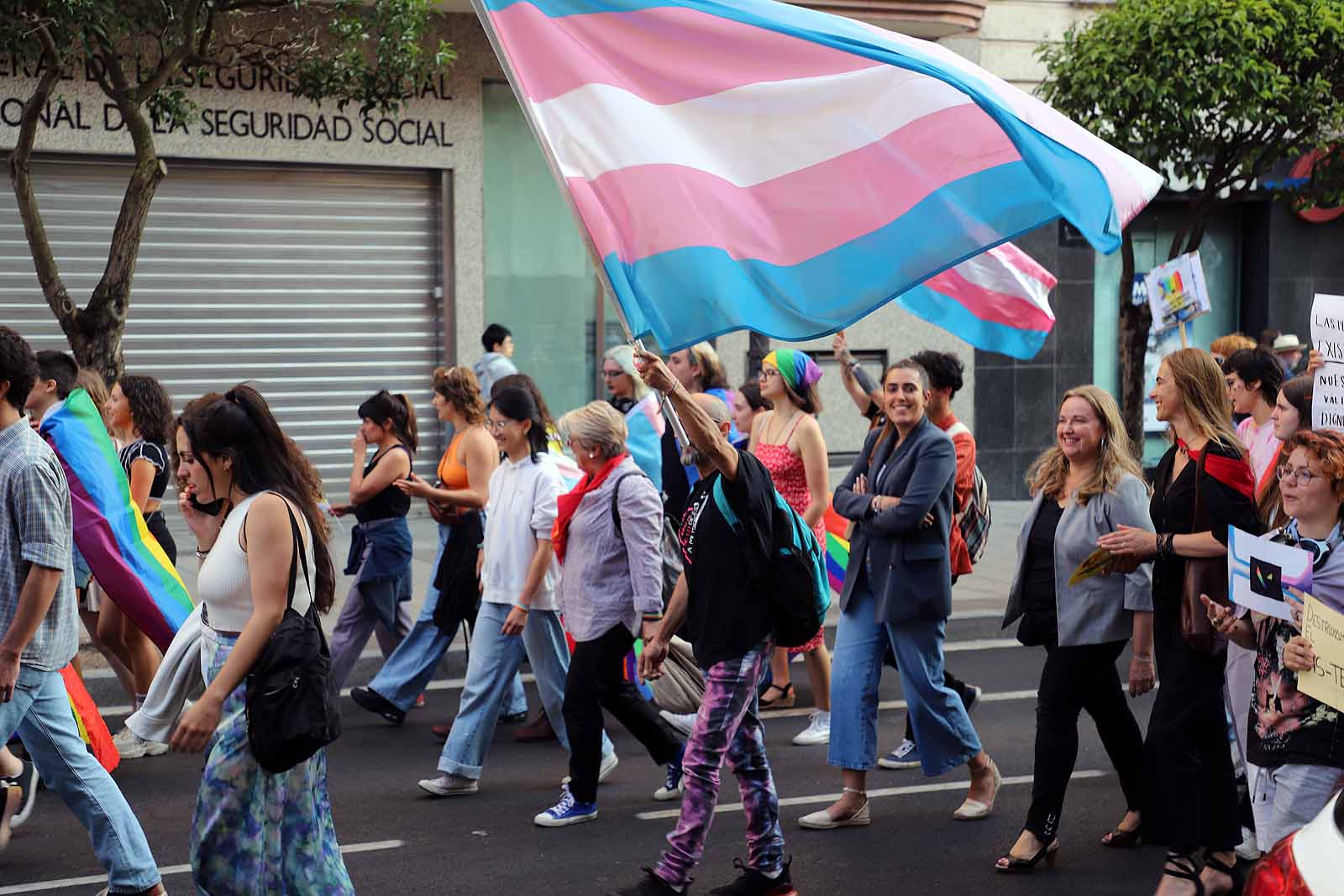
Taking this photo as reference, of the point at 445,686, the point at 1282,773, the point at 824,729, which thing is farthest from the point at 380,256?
the point at 1282,773

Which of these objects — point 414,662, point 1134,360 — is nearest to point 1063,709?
point 414,662

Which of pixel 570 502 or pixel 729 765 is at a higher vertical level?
pixel 570 502

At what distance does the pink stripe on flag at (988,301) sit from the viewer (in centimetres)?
659

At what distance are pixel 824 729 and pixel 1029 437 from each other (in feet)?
36.3

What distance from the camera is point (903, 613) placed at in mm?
6309

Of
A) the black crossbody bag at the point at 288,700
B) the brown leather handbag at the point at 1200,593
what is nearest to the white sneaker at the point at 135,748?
the black crossbody bag at the point at 288,700

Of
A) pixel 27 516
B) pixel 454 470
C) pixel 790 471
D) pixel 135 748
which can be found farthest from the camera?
pixel 790 471

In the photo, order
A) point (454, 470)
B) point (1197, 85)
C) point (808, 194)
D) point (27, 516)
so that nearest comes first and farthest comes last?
1. point (27, 516)
2. point (808, 194)
3. point (454, 470)
4. point (1197, 85)

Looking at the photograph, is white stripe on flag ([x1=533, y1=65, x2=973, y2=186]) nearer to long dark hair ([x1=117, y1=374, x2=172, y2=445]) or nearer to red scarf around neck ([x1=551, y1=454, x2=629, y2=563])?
red scarf around neck ([x1=551, y1=454, x2=629, y2=563])

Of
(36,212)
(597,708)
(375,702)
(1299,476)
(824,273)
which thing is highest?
(36,212)

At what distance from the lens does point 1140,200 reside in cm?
479

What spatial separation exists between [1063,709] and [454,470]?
359 centimetres

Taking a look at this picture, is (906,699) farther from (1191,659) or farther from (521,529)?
(521,529)

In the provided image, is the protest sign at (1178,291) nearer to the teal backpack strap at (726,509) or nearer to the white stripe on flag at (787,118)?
the white stripe on flag at (787,118)
